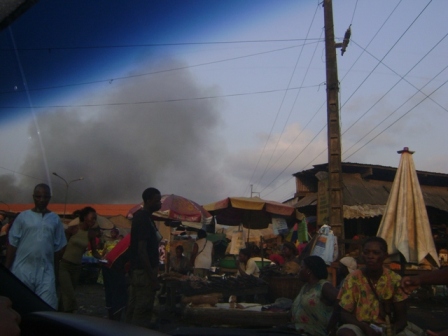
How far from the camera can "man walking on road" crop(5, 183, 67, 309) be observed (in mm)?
2836

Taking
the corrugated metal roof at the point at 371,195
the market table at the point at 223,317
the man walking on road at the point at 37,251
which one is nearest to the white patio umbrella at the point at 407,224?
the corrugated metal roof at the point at 371,195

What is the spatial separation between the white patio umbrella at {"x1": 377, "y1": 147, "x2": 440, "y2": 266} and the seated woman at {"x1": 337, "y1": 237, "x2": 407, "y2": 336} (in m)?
1.05

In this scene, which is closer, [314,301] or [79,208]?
[79,208]

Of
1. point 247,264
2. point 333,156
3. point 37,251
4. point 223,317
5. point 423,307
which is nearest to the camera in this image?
point 223,317

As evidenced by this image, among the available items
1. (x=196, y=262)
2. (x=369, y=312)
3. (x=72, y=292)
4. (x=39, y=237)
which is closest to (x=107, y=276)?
(x=72, y=292)

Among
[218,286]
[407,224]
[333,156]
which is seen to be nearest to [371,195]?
[333,156]

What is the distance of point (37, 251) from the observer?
3.36 m

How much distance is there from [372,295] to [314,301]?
581mm

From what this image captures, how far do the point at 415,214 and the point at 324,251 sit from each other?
51.9 inches

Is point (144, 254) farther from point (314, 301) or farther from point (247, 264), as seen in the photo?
point (247, 264)

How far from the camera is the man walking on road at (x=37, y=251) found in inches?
112

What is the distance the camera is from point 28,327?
149 centimetres

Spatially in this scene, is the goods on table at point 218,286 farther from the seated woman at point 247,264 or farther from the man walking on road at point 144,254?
the seated woman at point 247,264

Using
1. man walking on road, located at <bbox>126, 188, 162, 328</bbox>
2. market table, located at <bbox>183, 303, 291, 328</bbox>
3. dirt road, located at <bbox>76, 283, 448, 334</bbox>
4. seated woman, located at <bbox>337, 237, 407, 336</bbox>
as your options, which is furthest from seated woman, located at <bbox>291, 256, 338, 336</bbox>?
dirt road, located at <bbox>76, 283, 448, 334</bbox>
